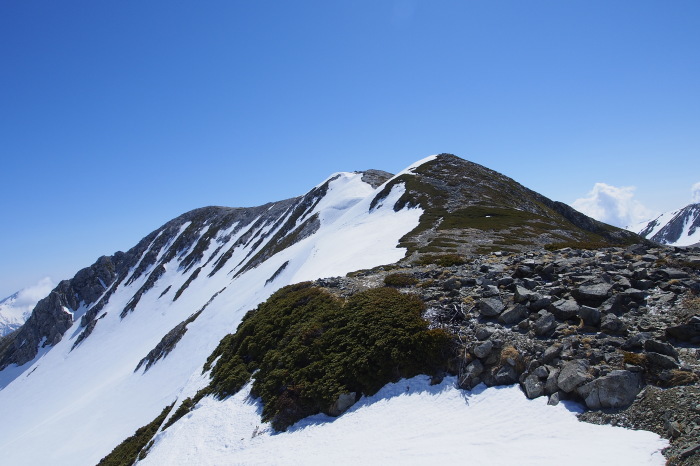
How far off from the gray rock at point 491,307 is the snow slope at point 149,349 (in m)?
16.1

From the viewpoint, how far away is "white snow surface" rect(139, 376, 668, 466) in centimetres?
791

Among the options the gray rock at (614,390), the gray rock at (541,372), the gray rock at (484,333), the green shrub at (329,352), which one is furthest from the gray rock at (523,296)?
the gray rock at (614,390)

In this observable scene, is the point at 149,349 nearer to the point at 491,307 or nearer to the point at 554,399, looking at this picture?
the point at 491,307

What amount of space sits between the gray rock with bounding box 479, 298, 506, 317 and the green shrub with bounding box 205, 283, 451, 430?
199 cm

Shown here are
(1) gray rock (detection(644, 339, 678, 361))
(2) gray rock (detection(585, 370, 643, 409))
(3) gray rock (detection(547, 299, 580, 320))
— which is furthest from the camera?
(3) gray rock (detection(547, 299, 580, 320))

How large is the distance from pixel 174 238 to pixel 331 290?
14615 centimetres

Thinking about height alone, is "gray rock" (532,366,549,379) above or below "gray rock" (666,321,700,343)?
below

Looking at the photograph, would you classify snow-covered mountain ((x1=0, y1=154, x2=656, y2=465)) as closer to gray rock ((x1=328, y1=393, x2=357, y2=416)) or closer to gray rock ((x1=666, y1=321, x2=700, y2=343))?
gray rock ((x1=328, y1=393, x2=357, y2=416))

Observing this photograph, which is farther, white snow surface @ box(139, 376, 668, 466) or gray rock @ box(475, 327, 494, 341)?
gray rock @ box(475, 327, 494, 341)

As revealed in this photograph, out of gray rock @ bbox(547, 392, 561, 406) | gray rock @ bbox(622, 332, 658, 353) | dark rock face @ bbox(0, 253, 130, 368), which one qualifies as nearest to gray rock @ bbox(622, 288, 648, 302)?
gray rock @ bbox(622, 332, 658, 353)

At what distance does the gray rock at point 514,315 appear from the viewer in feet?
42.7

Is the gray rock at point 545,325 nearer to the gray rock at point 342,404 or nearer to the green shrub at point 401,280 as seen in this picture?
the gray rock at point 342,404

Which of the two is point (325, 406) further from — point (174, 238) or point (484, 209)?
point (174, 238)

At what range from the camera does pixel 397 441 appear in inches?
412
